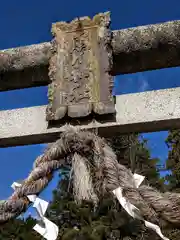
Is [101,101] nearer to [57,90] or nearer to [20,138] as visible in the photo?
[57,90]

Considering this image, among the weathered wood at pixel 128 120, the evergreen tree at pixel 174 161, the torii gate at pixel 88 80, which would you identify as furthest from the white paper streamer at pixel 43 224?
the evergreen tree at pixel 174 161

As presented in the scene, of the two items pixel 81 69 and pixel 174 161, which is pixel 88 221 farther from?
pixel 174 161

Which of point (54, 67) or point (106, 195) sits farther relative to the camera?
point (54, 67)

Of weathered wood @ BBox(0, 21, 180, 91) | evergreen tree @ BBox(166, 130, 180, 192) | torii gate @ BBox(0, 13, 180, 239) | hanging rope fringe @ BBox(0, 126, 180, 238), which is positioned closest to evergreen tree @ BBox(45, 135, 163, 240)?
hanging rope fringe @ BBox(0, 126, 180, 238)

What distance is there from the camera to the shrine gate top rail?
1.50 m

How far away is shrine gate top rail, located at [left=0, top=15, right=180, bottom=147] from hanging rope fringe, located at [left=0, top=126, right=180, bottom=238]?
148 millimetres

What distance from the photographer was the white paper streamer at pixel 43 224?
1.16 meters

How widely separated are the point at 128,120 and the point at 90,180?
34 centimetres

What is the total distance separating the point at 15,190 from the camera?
128cm

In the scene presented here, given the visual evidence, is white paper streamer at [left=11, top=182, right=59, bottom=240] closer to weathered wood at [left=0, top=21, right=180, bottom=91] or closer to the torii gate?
the torii gate

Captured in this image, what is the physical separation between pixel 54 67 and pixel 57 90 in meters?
0.10

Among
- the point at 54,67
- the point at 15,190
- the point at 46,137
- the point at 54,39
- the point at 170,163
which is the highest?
the point at 170,163

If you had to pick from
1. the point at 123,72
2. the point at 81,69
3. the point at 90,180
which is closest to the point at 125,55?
the point at 123,72

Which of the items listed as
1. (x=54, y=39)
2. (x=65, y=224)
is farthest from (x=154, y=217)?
(x=65, y=224)
